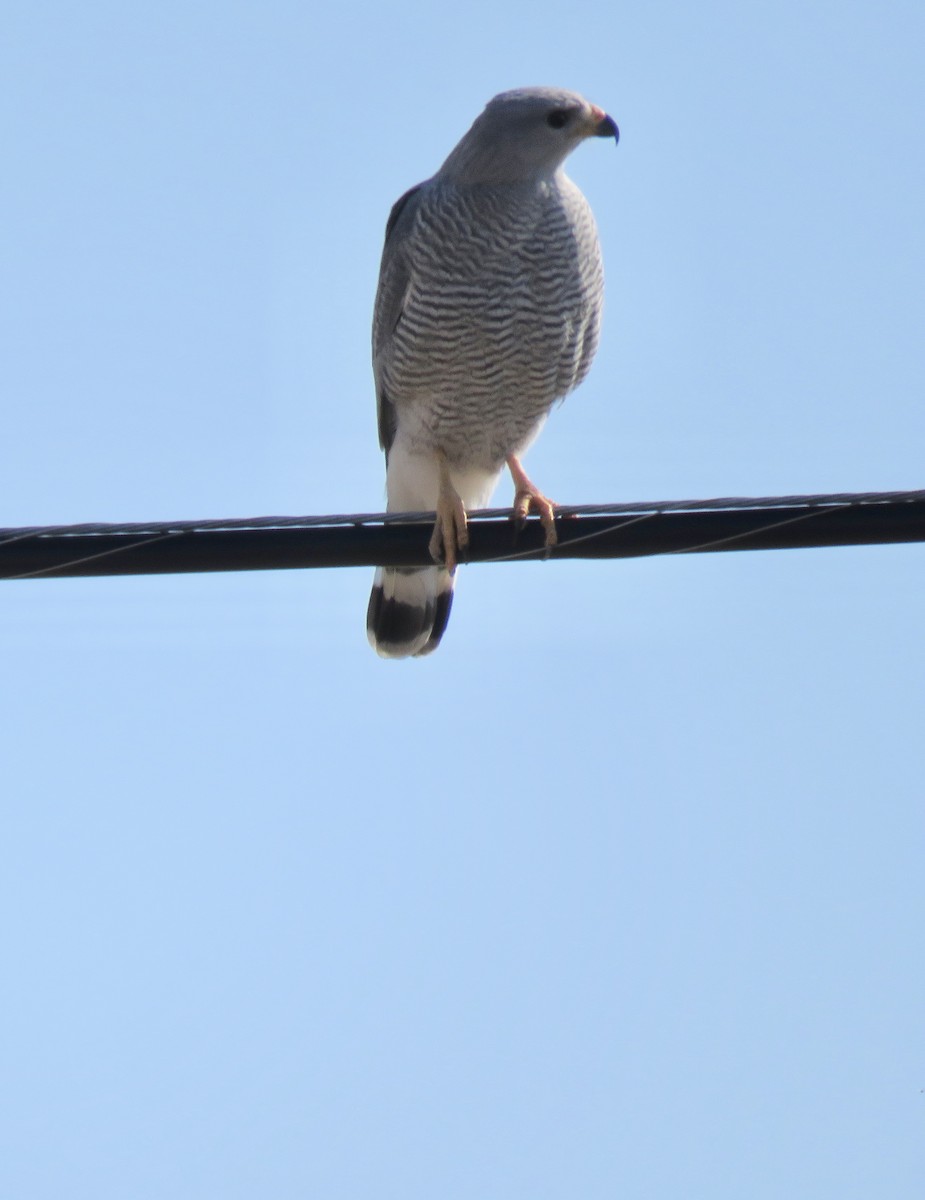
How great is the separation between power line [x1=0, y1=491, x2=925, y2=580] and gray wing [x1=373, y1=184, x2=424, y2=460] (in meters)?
2.67

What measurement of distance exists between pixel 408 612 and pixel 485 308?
1.27 m

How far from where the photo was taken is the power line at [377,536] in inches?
177

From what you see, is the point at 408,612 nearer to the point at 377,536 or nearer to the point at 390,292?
the point at 390,292

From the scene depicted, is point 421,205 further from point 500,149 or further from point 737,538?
point 737,538

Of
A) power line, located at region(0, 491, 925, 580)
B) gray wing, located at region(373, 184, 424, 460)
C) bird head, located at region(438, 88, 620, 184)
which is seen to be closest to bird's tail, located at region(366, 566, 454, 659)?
gray wing, located at region(373, 184, 424, 460)

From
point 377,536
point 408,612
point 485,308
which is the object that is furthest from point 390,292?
point 377,536

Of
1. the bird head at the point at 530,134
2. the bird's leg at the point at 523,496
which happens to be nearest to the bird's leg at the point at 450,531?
the bird's leg at the point at 523,496

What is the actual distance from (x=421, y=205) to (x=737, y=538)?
3.25 m

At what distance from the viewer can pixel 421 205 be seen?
7.35m

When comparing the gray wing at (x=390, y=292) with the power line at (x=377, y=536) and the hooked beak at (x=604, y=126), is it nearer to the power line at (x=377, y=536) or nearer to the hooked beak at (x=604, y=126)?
the hooked beak at (x=604, y=126)

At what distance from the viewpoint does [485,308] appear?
6895 millimetres

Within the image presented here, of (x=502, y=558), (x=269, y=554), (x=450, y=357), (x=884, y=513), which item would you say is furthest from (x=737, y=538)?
(x=450, y=357)

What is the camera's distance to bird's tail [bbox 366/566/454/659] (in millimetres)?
7168

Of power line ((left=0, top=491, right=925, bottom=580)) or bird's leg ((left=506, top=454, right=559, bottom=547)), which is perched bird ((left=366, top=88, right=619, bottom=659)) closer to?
bird's leg ((left=506, top=454, right=559, bottom=547))
